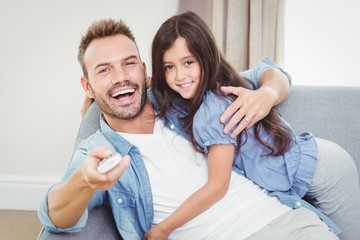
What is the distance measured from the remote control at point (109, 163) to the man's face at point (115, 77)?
0.56 meters

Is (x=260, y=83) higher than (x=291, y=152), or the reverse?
(x=260, y=83)

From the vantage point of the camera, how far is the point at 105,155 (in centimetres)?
81

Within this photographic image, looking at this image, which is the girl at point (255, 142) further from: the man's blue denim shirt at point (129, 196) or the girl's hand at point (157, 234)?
the girl's hand at point (157, 234)

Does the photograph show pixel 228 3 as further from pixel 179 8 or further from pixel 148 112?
pixel 148 112

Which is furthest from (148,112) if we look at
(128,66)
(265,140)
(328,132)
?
(328,132)

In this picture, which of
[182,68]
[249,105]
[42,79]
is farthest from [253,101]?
[42,79]

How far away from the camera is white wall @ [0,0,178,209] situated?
2137mm

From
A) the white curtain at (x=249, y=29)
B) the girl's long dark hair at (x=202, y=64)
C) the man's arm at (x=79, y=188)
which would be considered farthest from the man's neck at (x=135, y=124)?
the white curtain at (x=249, y=29)

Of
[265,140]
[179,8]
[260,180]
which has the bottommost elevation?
[260,180]

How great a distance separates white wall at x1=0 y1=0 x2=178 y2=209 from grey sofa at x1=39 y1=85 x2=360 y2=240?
786 millimetres

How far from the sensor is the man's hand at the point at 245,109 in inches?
45.6

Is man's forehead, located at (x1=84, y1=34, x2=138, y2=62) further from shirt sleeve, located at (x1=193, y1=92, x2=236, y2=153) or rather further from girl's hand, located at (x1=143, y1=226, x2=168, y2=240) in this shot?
girl's hand, located at (x1=143, y1=226, x2=168, y2=240)

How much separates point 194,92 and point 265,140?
11.2 inches

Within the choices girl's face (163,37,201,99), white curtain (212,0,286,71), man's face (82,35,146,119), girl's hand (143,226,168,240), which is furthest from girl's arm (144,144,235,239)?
white curtain (212,0,286,71)
